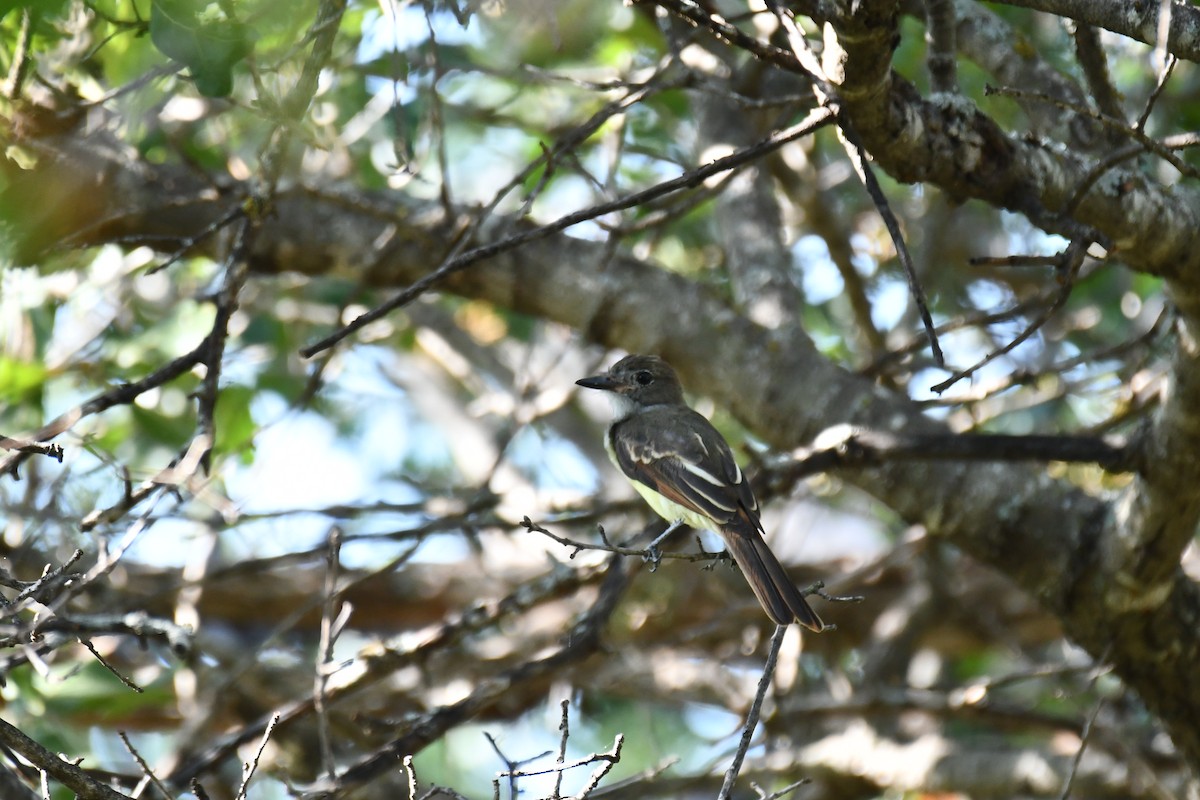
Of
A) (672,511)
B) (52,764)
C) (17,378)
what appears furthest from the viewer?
(672,511)

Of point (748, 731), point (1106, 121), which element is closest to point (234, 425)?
point (748, 731)

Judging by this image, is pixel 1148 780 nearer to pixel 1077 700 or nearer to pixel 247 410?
pixel 1077 700

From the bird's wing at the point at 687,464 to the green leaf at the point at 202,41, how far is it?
2116 mm

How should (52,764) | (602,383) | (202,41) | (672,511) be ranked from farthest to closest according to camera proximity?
(602,383)
(672,511)
(202,41)
(52,764)

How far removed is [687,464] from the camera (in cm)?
456

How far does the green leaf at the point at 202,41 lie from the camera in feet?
9.50

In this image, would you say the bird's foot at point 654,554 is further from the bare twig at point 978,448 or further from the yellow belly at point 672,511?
the bare twig at point 978,448

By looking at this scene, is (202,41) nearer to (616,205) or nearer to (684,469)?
(616,205)

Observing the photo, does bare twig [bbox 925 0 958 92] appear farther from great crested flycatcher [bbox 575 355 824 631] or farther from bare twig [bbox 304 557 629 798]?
bare twig [bbox 304 557 629 798]

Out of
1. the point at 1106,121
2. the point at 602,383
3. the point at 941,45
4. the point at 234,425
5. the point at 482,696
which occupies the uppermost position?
the point at 234,425

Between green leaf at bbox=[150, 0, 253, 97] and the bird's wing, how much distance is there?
212 centimetres

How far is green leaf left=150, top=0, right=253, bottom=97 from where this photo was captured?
2.90 m

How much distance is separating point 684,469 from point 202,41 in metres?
2.30

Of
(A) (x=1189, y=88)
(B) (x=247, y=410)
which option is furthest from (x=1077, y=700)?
(B) (x=247, y=410)
